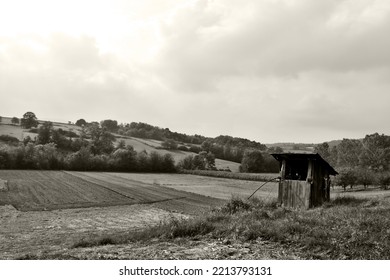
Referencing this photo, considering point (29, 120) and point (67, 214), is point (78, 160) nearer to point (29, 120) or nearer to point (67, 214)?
point (29, 120)

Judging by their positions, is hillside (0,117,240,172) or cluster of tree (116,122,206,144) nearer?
hillside (0,117,240,172)

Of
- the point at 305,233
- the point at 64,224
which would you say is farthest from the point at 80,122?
the point at 305,233

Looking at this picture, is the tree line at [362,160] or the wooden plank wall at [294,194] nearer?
the wooden plank wall at [294,194]

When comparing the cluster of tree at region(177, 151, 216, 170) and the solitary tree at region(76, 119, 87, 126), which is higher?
the solitary tree at region(76, 119, 87, 126)

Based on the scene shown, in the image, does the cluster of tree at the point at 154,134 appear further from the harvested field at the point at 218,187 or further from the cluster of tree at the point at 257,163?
the harvested field at the point at 218,187

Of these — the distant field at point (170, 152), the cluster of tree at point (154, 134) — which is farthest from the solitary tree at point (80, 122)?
the distant field at point (170, 152)

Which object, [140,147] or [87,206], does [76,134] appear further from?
[87,206]

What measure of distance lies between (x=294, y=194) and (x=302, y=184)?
0.83m

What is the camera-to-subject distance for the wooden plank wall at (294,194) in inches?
879

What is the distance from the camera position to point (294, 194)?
22.8 metres

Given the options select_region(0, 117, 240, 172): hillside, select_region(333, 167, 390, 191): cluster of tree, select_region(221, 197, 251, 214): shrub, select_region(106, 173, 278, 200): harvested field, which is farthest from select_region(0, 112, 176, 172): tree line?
select_region(221, 197, 251, 214): shrub

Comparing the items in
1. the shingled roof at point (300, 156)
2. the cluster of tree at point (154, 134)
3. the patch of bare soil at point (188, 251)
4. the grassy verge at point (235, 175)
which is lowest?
the grassy verge at point (235, 175)

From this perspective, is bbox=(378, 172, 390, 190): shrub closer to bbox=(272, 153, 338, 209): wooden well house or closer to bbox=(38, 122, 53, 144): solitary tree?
bbox=(272, 153, 338, 209): wooden well house

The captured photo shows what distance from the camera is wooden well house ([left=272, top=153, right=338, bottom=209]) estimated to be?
22.4 m
